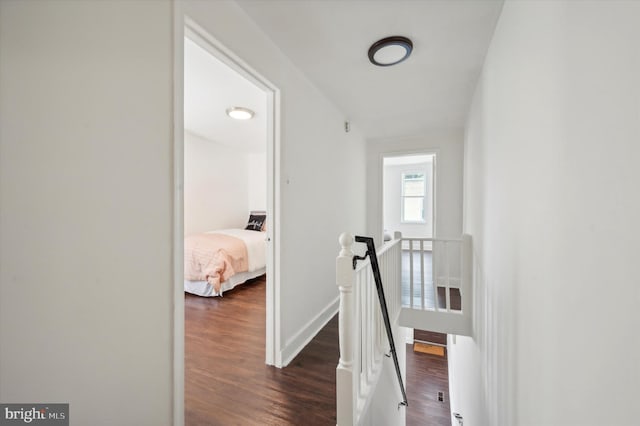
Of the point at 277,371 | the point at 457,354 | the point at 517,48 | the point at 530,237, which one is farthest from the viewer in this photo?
the point at 457,354

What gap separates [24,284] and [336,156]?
2.74 meters

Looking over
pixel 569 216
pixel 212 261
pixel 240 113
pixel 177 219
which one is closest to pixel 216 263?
pixel 212 261

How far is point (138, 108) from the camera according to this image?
100 centimetres

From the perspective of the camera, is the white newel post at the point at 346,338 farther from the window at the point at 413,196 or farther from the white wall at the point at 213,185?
the window at the point at 413,196

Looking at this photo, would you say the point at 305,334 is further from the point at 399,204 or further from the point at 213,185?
the point at 399,204

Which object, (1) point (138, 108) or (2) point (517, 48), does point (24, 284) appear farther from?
(2) point (517, 48)

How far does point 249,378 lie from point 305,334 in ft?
2.00

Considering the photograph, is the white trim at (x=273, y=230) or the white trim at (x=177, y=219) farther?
the white trim at (x=273, y=230)

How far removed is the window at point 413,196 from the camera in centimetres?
756

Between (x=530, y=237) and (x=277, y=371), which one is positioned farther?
(x=277, y=371)

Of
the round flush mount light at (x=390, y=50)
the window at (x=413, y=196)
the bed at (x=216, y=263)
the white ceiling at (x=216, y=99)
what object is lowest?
the bed at (x=216, y=263)

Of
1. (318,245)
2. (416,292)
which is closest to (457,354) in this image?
(416,292)

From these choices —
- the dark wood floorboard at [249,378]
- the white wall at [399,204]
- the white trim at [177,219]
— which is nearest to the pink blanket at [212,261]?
the dark wood floorboard at [249,378]

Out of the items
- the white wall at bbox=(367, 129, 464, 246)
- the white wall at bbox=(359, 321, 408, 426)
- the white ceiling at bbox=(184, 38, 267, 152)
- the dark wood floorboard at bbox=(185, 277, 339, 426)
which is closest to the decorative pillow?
the white ceiling at bbox=(184, 38, 267, 152)
